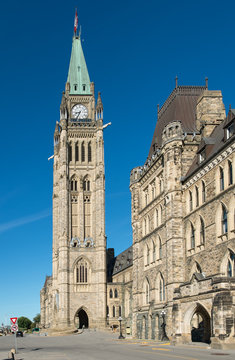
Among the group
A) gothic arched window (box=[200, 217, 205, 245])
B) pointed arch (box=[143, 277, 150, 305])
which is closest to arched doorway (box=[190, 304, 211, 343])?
gothic arched window (box=[200, 217, 205, 245])

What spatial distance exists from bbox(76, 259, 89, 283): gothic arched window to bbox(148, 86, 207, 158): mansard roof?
48.2m

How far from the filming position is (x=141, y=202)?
54.1m

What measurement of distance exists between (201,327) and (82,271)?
202ft

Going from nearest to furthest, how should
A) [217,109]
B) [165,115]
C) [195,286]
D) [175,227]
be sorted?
[195,286] < [175,227] < [217,109] < [165,115]

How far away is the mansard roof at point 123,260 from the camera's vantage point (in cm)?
10456

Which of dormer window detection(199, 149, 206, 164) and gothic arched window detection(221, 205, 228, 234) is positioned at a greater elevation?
dormer window detection(199, 149, 206, 164)

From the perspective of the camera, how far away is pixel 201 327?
38.1 m

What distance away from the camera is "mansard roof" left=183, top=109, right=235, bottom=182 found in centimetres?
3502

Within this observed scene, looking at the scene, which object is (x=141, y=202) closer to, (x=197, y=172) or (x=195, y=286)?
(x=197, y=172)

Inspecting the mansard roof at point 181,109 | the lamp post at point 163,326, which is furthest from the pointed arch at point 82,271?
the lamp post at point 163,326

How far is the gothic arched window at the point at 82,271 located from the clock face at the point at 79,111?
93.3 ft

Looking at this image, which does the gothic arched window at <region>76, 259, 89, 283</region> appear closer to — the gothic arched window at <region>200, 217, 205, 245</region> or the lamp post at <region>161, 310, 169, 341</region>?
the lamp post at <region>161, 310, 169, 341</region>

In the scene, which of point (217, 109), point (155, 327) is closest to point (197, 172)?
point (217, 109)

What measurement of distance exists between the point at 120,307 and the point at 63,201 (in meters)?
21.2
